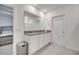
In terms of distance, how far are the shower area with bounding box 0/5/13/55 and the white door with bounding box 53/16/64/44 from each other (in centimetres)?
176

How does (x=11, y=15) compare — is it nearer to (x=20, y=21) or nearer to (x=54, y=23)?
(x=20, y=21)

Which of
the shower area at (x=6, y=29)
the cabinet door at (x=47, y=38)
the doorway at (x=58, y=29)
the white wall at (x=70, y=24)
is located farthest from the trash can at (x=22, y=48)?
the white wall at (x=70, y=24)

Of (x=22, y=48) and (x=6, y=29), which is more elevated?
(x=6, y=29)

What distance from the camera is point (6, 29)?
5.71ft

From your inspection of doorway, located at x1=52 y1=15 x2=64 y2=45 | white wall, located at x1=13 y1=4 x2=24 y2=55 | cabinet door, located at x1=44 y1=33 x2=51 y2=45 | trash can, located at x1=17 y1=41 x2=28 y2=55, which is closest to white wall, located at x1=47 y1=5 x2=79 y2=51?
doorway, located at x1=52 y1=15 x2=64 y2=45

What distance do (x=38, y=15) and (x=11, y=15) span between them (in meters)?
1.37

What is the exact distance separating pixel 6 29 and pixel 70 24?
2.35 meters

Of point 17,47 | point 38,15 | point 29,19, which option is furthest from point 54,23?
point 17,47

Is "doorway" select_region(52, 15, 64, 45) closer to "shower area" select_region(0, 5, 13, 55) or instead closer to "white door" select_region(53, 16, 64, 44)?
"white door" select_region(53, 16, 64, 44)

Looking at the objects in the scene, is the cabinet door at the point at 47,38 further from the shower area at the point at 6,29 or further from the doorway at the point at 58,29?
the shower area at the point at 6,29

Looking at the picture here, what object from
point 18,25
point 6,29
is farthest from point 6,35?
point 18,25

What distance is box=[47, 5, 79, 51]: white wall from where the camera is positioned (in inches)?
106

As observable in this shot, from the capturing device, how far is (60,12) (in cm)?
294

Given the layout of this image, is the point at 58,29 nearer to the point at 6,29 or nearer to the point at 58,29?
the point at 58,29
